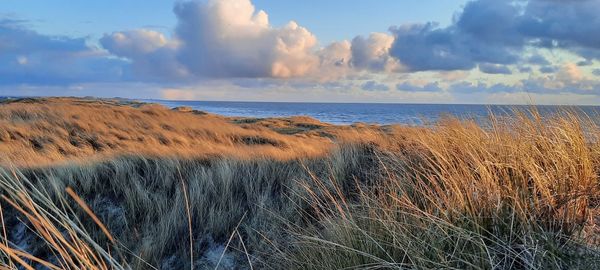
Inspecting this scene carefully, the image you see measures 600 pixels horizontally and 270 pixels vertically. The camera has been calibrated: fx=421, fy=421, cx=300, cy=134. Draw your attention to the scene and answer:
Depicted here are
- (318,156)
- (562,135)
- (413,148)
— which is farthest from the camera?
(318,156)

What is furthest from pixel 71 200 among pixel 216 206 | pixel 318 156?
pixel 318 156

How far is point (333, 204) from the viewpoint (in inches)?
182

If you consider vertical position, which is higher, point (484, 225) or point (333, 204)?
point (484, 225)

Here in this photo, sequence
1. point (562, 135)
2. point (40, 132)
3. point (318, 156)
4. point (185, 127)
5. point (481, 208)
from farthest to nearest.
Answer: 1. point (185, 127)
2. point (40, 132)
3. point (318, 156)
4. point (562, 135)
5. point (481, 208)

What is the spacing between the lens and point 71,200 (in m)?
5.27

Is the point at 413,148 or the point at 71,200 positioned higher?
the point at 413,148

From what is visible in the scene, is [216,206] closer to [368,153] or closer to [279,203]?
[279,203]

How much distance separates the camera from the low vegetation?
9.08 feet

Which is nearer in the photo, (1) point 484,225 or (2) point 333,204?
(1) point 484,225

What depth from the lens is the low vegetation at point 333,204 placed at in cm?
277

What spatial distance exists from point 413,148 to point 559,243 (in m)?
2.85

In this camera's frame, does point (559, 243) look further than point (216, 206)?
No

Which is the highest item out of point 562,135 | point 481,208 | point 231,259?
point 562,135

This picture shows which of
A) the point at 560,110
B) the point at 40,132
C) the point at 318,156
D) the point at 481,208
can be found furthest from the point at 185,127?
the point at 481,208
